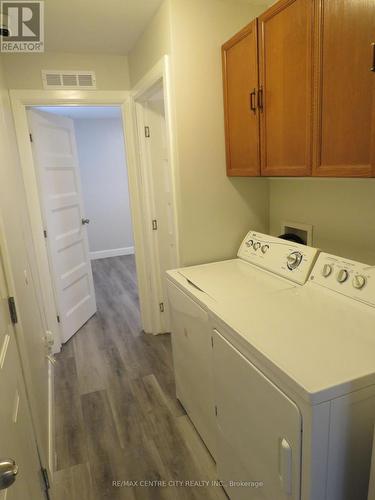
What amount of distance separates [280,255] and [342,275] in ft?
1.33

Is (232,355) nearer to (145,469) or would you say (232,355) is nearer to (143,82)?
(145,469)

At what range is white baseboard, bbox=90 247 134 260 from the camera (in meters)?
6.04

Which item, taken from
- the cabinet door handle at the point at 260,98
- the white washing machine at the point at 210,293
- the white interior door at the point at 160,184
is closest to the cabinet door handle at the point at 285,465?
the white washing machine at the point at 210,293

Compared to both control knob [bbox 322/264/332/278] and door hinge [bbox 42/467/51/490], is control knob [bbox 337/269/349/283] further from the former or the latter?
door hinge [bbox 42/467/51/490]

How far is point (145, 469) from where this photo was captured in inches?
70.6

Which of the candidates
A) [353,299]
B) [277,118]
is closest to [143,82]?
[277,118]

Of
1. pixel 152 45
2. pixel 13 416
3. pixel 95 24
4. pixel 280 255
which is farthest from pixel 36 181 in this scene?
pixel 13 416

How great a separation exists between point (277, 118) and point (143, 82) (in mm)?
1171

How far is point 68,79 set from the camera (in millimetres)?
2562

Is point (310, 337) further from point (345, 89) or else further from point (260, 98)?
point (260, 98)

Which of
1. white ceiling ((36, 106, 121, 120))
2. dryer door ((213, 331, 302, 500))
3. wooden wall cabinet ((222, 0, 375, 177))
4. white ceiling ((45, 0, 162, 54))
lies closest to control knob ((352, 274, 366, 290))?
wooden wall cabinet ((222, 0, 375, 177))

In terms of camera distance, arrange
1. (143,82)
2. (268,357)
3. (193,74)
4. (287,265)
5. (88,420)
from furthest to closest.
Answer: (143,82) → (88,420) → (193,74) → (287,265) → (268,357)

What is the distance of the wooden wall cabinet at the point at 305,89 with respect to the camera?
1.19m

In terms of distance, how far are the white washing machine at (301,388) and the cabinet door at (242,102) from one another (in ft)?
2.34
